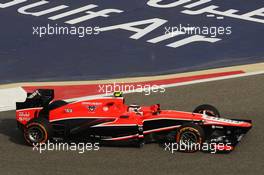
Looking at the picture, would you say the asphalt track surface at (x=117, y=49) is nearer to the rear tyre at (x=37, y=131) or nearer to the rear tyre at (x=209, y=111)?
the rear tyre at (x=209, y=111)

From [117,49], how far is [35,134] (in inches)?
334

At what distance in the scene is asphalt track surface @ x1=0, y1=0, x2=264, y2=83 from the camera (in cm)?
1859

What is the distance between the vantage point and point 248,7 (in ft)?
75.6

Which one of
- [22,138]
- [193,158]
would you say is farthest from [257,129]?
[22,138]

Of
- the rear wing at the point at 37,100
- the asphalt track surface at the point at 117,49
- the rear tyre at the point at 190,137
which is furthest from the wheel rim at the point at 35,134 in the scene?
the asphalt track surface at the point at 117,49

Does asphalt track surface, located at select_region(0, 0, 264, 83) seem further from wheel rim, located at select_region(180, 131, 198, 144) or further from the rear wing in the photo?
wheel rim, located at select_region(180, 131, 198, 144)

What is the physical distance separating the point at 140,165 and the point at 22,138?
3.32 meters

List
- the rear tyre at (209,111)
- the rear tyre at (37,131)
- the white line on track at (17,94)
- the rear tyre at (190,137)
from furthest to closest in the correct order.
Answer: the white line on track at (17,94) → the rear tyre at (209,111) → the rear tyre at (37,131) → the rear tyre at (190,137)

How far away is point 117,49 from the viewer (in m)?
20.3

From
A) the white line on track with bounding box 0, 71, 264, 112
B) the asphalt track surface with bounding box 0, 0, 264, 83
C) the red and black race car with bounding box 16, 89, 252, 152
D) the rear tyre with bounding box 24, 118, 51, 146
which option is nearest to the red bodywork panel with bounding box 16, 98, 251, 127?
the red and black race car with bounding box 16, 89, 252, 152

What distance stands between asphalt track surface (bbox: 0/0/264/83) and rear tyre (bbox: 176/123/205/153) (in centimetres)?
658

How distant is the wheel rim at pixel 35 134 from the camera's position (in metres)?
12.2

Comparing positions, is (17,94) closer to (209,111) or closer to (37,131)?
(37,131)

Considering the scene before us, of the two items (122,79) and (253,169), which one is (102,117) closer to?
(253,169)
